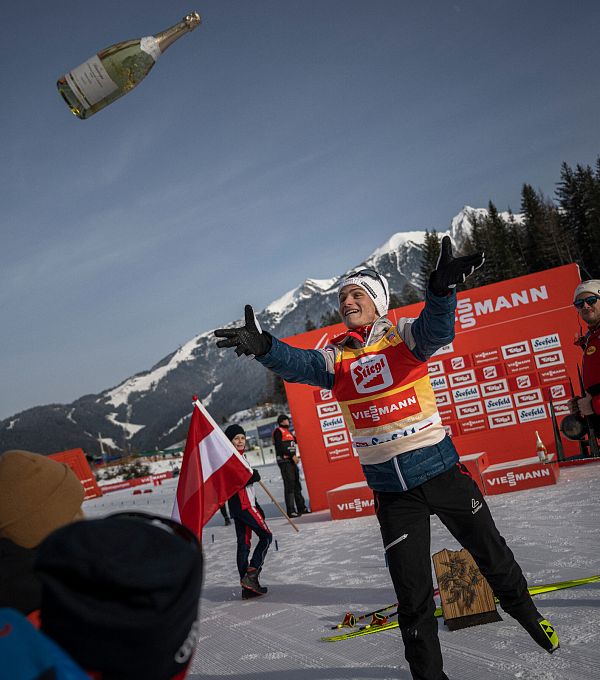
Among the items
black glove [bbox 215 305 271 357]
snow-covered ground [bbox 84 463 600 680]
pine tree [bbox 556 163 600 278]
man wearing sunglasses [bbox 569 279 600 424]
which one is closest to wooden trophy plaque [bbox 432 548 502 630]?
snow-covered ground [bbox 84 463 600 680]

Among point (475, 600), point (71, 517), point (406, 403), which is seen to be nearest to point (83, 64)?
point (406, 403)

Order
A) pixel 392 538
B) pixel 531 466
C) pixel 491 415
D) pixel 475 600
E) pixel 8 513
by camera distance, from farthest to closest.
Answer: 1. pixel 491 415
2. pixel 531 466
3. pixel 475 600
4. pixel 392 538
5. pixel 8 513

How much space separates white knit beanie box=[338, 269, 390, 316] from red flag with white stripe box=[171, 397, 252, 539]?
7.74 ft

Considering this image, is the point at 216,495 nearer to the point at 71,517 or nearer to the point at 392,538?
the point at 392,538

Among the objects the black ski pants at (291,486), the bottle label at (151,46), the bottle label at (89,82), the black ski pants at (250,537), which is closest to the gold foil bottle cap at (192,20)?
the bottle label at (151,46)

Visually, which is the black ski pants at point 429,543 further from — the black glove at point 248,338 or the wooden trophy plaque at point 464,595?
the black glove at point 248,338

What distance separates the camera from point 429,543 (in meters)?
2.75

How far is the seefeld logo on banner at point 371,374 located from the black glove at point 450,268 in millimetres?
536

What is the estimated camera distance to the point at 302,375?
10.1 ft

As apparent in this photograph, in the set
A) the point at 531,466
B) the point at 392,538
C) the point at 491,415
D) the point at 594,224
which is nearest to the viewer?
the point at 392,538

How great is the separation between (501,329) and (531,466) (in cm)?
294

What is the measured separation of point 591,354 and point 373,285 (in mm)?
1664

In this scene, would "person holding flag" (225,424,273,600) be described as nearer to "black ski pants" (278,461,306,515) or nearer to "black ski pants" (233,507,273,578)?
"black ski pants" (233,507,273,578)

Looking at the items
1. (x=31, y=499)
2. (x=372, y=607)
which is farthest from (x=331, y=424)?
(x=31, y=499)
